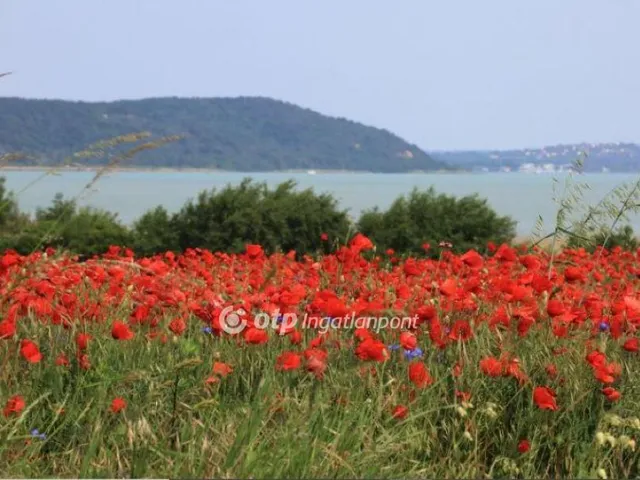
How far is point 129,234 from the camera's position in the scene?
38.8 feet

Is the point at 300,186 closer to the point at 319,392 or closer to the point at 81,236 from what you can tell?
the point at 81,236

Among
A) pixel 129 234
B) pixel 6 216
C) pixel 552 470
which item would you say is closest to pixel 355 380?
pixel 552 470

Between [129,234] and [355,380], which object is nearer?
[355,380]

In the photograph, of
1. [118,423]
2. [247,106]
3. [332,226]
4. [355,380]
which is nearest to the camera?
[118,423]

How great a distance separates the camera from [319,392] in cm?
311

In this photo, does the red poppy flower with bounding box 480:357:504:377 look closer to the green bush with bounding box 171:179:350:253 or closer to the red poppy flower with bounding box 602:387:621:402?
the red poppy flower with bounding box 602:387:621:402

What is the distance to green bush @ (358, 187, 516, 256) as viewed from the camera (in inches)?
426

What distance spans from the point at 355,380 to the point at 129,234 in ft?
28.8

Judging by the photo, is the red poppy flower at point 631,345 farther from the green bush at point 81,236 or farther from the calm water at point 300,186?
the green bush at point 81,236

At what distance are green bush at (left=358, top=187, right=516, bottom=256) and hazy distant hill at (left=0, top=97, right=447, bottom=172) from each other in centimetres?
9105

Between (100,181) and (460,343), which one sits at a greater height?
(100,181)

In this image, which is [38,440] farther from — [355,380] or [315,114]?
[315,114]

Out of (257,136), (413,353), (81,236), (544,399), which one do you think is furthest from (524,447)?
(257,136)

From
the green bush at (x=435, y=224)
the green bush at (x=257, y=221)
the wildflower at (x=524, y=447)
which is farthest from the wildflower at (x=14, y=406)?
the green bush at (x=435, y=224)
